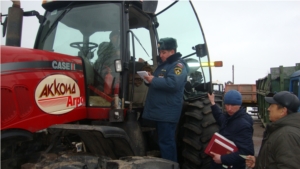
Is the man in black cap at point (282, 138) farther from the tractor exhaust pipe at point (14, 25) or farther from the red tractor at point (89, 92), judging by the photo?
the tractor exhaust pipe at point (14, 25)

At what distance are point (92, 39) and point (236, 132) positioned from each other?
6.07ft

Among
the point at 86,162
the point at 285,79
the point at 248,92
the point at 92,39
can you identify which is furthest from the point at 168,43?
the point at 248,92

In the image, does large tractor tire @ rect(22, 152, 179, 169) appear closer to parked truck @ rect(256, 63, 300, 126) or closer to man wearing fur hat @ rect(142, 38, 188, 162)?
man wearing fur hat @ rect(142, 38, 188, 162)

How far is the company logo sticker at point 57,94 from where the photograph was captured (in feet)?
7.95

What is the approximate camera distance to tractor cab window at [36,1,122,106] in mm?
3051

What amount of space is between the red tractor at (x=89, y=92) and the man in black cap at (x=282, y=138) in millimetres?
812

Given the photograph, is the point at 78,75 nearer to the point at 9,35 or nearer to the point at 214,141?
the point at 9,35

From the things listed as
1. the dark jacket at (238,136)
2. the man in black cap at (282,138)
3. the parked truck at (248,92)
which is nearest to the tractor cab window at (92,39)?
the dark jacket at (238,136)

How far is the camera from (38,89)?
2.38m

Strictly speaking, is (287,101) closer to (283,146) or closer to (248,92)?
(283,146)

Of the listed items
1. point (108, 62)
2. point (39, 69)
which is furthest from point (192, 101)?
point (39, 69)

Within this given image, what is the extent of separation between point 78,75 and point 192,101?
5.61 ft

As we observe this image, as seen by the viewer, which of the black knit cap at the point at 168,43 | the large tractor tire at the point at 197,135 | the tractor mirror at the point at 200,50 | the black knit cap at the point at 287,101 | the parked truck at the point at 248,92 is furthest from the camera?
the parked truck at the point at 248,92

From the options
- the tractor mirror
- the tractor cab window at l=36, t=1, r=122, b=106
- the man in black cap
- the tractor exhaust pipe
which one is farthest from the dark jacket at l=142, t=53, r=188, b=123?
the tractor exhaust pipe
